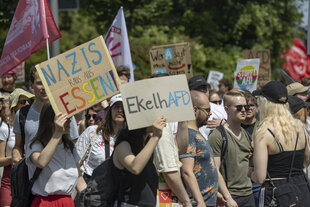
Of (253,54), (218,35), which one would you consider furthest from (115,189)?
(218,35)

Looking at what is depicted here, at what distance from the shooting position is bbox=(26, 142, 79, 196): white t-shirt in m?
5.26

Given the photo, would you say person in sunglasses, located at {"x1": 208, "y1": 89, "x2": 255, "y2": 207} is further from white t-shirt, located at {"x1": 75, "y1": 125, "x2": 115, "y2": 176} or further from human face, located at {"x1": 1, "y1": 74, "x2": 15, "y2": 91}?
human face, located at {"x1": 1, "y1": 74, "x2": 15, "y2": 91}

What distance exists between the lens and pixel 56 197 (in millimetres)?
5328

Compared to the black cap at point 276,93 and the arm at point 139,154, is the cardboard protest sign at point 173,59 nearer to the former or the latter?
the black cap at point 276,93

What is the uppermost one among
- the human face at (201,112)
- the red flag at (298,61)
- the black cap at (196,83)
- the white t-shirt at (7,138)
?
the human face at (201,112)

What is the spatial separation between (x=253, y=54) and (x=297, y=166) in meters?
8.24

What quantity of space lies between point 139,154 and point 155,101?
0.43 m

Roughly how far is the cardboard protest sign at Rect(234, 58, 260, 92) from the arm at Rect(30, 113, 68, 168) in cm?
670

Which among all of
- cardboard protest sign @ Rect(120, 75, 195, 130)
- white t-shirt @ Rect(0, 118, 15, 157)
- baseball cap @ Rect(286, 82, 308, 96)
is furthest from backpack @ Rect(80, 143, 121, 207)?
baseball cap @ Rect(286, 82, 308, 96)

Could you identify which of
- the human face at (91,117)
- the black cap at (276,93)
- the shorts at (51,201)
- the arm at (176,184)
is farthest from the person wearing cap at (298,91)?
the shorts at (51,201)

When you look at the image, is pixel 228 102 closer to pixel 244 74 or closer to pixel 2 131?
pixel 2 131

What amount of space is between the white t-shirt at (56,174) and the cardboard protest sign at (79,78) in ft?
1.32

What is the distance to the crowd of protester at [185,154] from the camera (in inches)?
190

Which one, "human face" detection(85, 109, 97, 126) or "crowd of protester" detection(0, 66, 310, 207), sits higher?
"crowd of protester" detection(0, 66, 310, 207)
